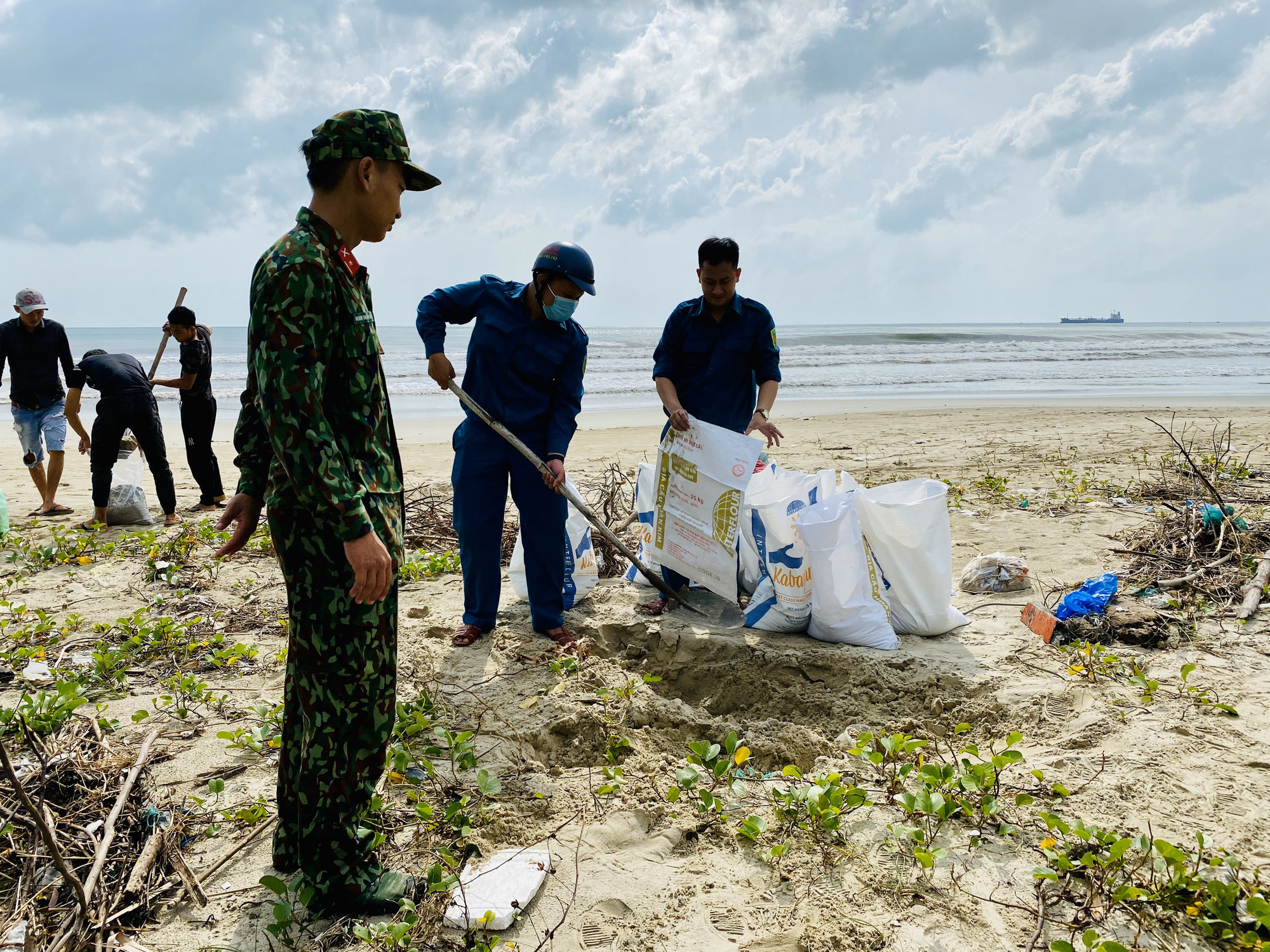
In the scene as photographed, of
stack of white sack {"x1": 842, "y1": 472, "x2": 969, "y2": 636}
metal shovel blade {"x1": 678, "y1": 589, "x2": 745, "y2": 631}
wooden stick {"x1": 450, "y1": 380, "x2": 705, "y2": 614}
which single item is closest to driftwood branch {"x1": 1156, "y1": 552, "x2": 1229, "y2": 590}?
stack of white sack {"x1": 842, "y1": 472, "x2": 969, "y2": 636}

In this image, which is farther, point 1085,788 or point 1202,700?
point 1202,700

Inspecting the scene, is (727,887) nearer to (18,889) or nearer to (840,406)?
(18,889)

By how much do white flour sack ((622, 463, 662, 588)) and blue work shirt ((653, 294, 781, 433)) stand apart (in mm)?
439

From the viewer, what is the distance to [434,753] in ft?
8.45

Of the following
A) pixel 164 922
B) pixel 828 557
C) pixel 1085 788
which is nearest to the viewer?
pixel 164 922

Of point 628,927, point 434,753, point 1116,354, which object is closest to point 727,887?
point 628,927

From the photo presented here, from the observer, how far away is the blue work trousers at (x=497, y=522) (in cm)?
353

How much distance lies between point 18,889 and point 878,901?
6.71 ft

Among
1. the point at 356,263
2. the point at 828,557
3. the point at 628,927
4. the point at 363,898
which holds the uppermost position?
the point at 356,263

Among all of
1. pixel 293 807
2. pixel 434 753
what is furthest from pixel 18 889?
pixel 434 753

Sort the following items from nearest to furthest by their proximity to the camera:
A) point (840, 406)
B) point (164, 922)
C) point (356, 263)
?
point (356, 263), point (164, 922), point (840, 406)

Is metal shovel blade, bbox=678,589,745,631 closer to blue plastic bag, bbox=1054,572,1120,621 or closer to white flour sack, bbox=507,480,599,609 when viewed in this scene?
white flour sack, bbox=507,480,599,609

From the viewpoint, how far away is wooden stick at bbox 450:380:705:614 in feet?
11.1

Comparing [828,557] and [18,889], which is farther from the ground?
[828,557]
